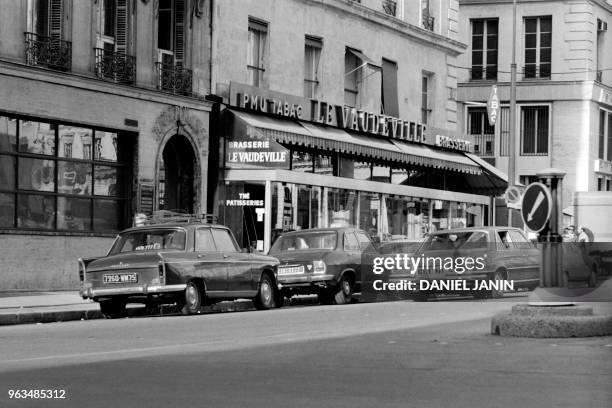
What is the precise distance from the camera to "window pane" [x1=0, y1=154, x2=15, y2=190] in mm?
27219

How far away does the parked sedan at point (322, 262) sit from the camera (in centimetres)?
2666

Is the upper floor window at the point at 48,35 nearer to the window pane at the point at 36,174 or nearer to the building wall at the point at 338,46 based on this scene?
the window pane at the point at 36,174

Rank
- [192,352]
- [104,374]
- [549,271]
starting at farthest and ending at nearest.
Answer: [549,271]
[192,352]
[104,374]

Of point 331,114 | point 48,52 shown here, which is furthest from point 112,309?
point 331,114

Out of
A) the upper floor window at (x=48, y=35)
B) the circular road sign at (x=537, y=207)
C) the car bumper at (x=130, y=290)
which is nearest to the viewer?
the circular road sign at (x=537, y=207)

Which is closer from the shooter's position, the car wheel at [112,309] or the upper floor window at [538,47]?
the car wheel at [112,309]

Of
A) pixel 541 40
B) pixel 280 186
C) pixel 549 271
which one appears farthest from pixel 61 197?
pixel 541 40

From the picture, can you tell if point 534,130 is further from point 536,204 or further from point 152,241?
point 536,204

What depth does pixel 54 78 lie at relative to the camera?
28.1m

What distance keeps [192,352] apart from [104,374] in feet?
8.07

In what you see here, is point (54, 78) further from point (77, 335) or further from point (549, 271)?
point (549, 271)

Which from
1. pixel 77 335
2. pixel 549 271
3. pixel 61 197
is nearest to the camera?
pixel 549 271

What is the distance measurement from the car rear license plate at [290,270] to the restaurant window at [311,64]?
42.6ft

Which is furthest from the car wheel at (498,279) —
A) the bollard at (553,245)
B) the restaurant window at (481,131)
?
the restaurant window at (481,131)
